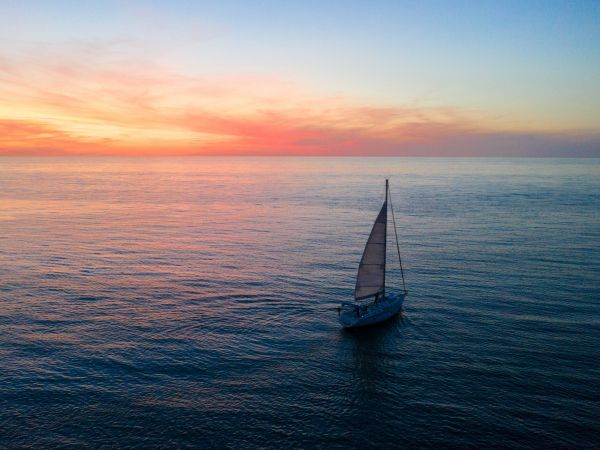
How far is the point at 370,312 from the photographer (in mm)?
52062

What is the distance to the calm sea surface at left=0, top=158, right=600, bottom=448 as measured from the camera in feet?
111

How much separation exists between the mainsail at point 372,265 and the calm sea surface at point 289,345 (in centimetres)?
449

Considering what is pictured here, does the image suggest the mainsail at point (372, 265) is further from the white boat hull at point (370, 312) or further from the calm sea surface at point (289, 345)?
the calm sea surface at point (289, 345)

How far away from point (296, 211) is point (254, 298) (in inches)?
3204

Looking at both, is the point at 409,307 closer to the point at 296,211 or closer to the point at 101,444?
the point at 101,444

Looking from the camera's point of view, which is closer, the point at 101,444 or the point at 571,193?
the point at 101,444

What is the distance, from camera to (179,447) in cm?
3188

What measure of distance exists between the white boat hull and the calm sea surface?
48.5 inches

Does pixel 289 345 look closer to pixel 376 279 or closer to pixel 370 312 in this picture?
pixel 370 312

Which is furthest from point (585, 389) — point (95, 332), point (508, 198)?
point (508, 198)

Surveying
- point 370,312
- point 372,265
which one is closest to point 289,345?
point 370,312

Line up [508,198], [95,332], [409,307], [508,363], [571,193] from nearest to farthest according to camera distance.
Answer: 1. [508,363]
2. [95,332]
3. [409,307]
4. [508,198]
5. [571,193]

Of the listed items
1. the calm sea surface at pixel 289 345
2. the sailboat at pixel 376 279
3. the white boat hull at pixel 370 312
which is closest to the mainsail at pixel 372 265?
the sailboat at pixel 376 279

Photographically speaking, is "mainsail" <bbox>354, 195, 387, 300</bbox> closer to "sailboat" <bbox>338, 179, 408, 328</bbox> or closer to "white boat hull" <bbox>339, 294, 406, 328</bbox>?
"sailboat" <bbox>338, 179, 408, 328</bbox>
